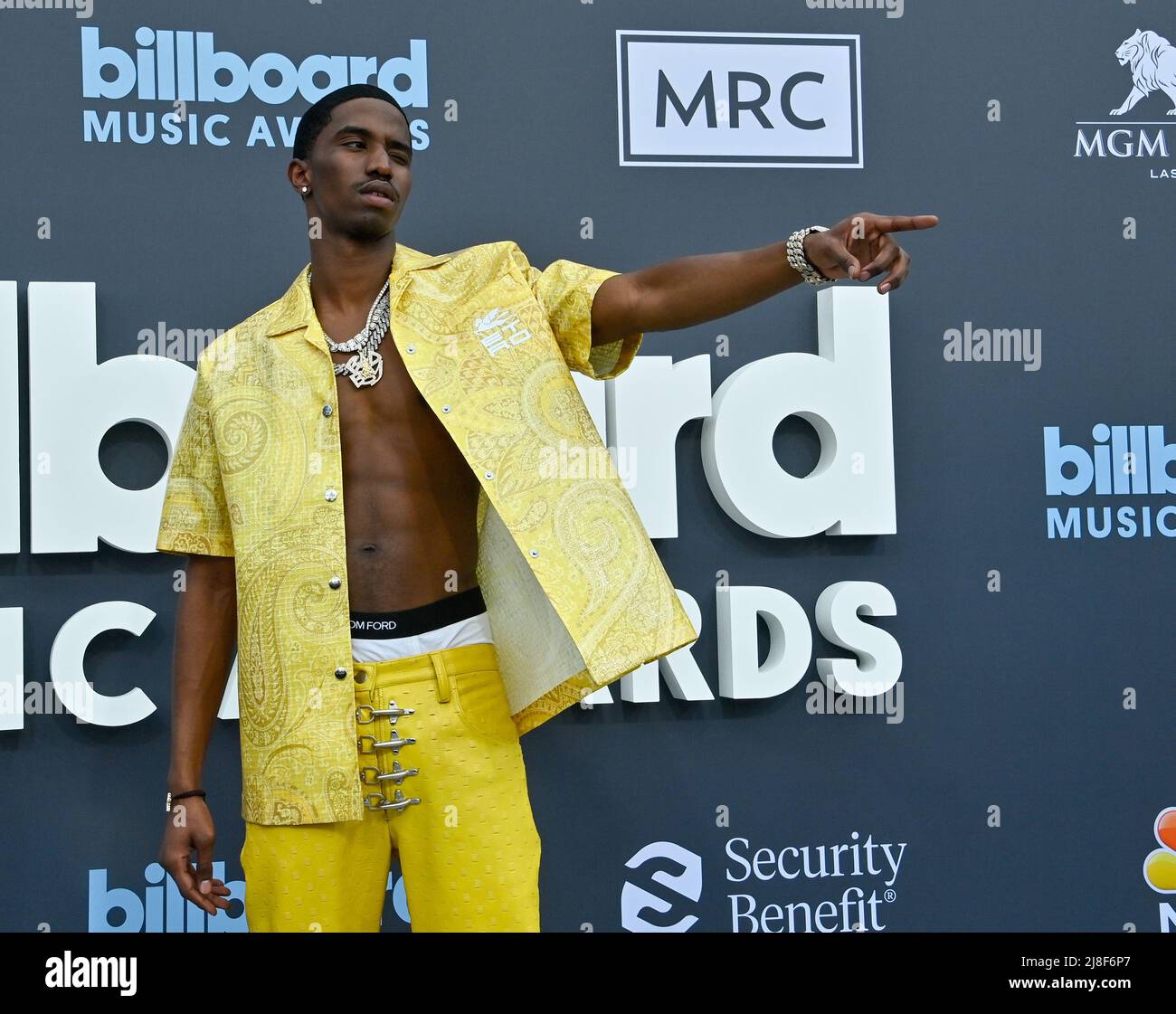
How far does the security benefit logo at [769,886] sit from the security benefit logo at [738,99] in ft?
5.84

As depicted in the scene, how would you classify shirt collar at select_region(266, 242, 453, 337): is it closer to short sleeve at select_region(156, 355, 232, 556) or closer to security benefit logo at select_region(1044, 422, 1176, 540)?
short sleeve at select_region(156, 355, 232, 556)

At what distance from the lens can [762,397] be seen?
3.42 m

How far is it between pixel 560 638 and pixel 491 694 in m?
0.17

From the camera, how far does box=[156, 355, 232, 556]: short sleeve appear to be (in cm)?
239

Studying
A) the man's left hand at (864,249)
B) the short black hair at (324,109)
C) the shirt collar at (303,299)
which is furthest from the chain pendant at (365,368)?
the man's left hand at (864,249)

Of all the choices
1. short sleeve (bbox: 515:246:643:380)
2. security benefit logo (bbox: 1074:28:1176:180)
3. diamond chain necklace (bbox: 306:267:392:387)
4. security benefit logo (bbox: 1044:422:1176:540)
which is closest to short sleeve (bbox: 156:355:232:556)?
diamond chain necklace (bbox: 306:267:392:387)

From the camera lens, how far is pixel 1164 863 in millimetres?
3609

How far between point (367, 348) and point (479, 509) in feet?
1.12

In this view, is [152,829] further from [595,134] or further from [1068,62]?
[1068,62]

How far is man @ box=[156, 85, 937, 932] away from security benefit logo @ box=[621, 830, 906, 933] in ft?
4.01

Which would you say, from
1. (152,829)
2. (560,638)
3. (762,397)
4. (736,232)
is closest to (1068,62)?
(736,232)

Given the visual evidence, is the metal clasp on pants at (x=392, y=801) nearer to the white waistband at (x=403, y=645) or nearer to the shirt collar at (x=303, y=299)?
the white waistband at (x=403, y=645)

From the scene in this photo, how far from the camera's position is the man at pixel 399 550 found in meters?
2.20

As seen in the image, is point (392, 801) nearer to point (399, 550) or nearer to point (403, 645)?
point (403, 645)
